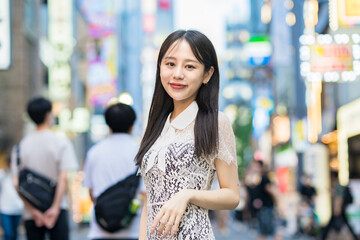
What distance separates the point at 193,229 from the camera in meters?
2.60

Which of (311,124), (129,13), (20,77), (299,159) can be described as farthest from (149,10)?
(20,77)

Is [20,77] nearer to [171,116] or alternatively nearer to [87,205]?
[87,205]

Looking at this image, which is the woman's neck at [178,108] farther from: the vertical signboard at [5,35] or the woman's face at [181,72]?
the vertical signboard at [5,35]

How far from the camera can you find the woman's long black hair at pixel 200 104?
2629 millimetres

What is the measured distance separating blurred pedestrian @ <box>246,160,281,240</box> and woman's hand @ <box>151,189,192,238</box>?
31.9 ft

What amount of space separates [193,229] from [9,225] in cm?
633

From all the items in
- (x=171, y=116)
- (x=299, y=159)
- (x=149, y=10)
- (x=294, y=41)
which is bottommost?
(x=299, y=159)

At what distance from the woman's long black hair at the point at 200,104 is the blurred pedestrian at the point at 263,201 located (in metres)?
9.32

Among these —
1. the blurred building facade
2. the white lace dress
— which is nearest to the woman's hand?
the white lace dress

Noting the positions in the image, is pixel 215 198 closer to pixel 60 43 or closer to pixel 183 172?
pixel 183 172

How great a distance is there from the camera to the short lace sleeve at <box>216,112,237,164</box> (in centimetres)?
265

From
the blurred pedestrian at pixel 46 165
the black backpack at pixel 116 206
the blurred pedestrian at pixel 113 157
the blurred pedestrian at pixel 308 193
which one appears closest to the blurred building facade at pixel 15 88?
the blurred pedestrian at pixel 308 193

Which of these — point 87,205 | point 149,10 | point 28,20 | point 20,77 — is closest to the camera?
point 87,205

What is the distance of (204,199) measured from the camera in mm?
2566
